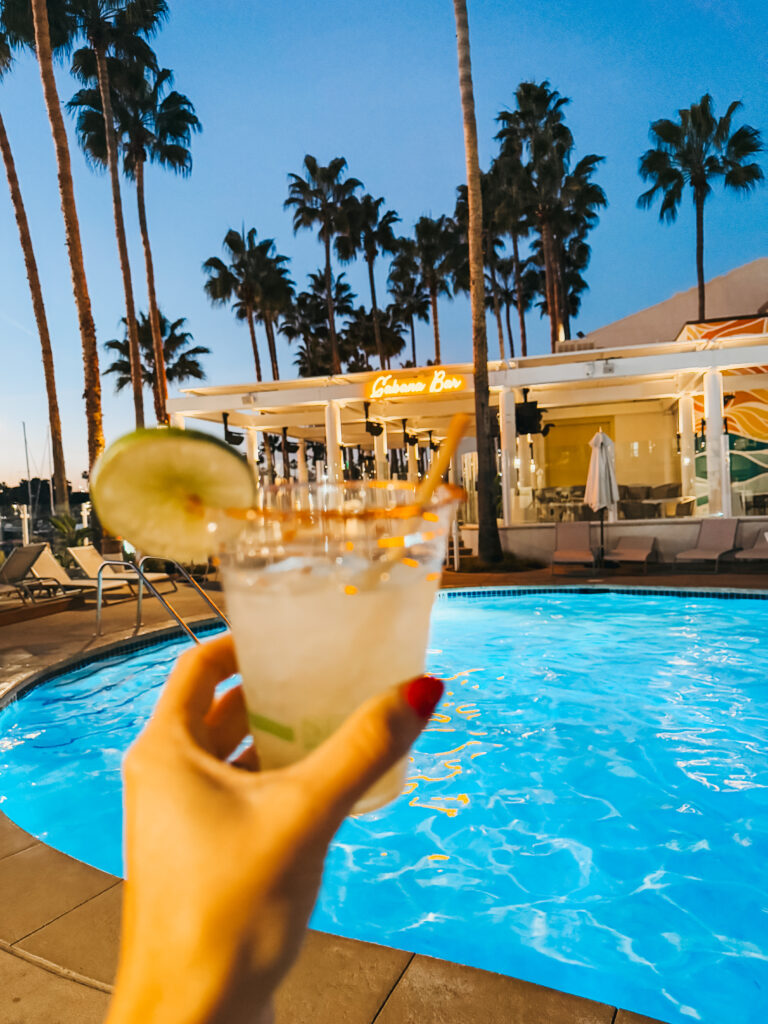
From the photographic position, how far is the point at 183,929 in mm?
541

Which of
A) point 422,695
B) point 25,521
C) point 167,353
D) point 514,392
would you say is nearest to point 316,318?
point 167,353

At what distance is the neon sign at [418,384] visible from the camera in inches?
619

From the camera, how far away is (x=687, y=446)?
16047 millimetres

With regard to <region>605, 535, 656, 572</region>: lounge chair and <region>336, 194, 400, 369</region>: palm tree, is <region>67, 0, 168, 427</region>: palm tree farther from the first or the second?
<region>336, 194, 400, 369</region>: palm tree

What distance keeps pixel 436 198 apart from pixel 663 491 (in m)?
90.8

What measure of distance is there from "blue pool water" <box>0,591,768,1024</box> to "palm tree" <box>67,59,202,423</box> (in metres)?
16.5

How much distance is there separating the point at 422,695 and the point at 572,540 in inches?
515

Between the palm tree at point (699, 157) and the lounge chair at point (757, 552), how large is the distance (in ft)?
50.1

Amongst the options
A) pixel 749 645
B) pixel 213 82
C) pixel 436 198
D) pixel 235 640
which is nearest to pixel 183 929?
pixel 235 640

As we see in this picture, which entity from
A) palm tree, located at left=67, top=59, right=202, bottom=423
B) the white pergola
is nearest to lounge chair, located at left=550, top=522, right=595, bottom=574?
the white pergola

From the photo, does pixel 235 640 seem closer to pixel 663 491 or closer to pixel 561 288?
pixel 663 491

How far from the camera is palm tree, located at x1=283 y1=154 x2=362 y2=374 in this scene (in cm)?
3362

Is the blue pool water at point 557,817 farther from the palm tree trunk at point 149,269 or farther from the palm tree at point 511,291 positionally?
the palm tree at point 511,291

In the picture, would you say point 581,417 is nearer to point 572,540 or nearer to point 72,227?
point 572,540
